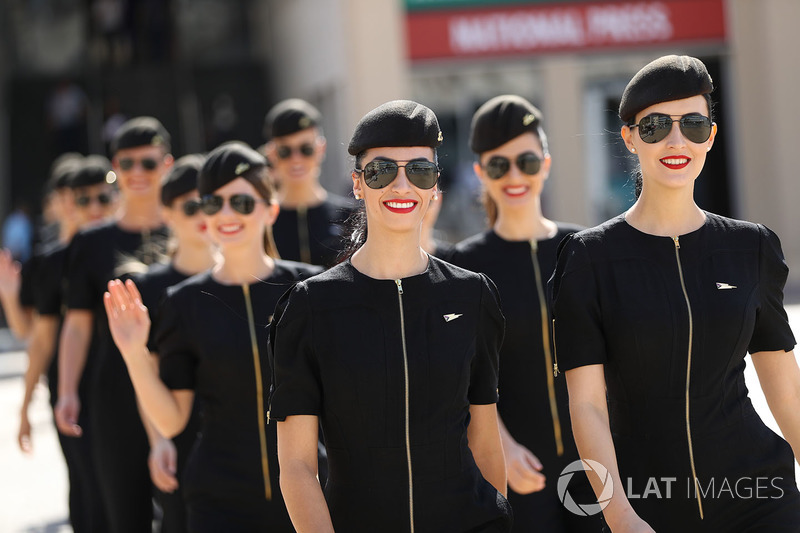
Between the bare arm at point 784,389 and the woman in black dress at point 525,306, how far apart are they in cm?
116

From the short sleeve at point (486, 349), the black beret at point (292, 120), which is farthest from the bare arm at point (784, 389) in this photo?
the black beret at point (292, 120)

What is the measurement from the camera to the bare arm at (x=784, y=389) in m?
4.09

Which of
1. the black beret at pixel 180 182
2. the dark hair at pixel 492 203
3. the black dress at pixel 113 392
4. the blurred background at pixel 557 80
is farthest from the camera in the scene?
the blurred background at pixel 557 80

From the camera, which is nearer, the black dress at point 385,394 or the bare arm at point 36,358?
the black dress at point 385,394

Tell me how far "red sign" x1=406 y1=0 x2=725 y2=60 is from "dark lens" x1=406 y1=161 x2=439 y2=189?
691 inches

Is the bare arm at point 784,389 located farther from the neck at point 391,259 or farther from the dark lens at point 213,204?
the dark lens at point 213,204

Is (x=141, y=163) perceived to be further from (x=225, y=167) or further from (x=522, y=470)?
(x=522, y=470)

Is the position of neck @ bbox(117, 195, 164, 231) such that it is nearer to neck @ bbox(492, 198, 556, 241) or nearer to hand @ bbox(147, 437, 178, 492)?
hand @ bbox(147, 437, 178, 492)

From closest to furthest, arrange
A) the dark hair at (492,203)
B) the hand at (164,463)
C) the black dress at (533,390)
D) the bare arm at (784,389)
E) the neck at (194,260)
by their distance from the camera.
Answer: the bare arm at (784,389) → the black dress at (533,390) → the hand at (164,463) → the dark hair at (492,203) → the neck at (194,260)

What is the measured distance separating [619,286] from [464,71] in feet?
58.6

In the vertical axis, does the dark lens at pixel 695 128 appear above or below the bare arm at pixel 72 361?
above

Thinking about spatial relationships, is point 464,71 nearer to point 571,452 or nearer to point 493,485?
point 571,452

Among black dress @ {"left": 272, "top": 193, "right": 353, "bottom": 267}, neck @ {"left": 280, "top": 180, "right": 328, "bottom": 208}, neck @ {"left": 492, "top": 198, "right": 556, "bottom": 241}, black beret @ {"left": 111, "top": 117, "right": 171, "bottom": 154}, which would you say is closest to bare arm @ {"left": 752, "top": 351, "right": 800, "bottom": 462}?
neck @ {"left": 492, "top": 198, "right": 556, "bottom": 241}

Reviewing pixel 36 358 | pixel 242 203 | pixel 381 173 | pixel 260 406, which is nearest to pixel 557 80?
pixel 36 358
